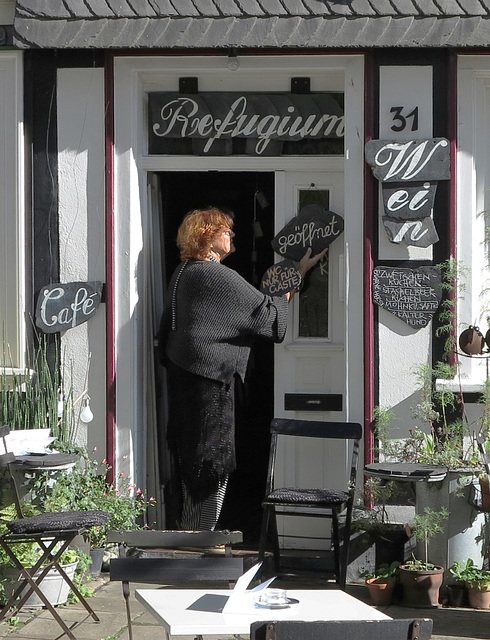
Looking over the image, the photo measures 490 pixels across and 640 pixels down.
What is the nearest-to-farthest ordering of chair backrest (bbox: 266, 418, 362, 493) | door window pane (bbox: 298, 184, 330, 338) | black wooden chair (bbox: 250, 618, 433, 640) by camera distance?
black wooden chair (bbox: 250, 618, 433, 640) < chair backrest (bbox: 266, 418, 362, 493) < door window pane (bbox: 298, 184, 330, 338)

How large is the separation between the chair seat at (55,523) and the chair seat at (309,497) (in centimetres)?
124

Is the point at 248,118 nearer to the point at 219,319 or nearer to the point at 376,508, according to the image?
the point at 219,319

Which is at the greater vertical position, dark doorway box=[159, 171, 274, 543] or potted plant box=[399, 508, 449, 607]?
dark doorway box=[159, 171, 274, 543]

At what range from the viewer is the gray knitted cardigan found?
7.21 m

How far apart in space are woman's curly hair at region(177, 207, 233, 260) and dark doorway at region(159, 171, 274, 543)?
0.80 m

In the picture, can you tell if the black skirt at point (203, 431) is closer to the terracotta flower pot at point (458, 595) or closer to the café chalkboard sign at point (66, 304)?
the café chalkboard sign at point (66, 304)

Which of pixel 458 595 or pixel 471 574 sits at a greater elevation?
pixel 471 574

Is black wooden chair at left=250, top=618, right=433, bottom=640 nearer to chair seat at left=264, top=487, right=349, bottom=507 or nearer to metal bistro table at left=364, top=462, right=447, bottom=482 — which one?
metal bistro table at left=364, top=462, right=447, bottom=482

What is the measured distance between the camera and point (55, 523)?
575 centimetres

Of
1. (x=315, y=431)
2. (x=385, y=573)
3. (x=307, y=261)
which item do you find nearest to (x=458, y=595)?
(x=385, y=573)

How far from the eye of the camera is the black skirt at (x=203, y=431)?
7.25 metres

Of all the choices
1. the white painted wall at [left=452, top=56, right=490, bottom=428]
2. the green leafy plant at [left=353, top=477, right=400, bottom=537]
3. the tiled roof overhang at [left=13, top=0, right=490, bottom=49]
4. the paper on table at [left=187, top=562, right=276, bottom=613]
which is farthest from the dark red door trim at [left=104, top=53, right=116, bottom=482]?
the paper on table at [left=187, top=562, right=276, bottom=613]

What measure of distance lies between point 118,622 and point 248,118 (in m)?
3.44

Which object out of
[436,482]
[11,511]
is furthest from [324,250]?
[11,511]
